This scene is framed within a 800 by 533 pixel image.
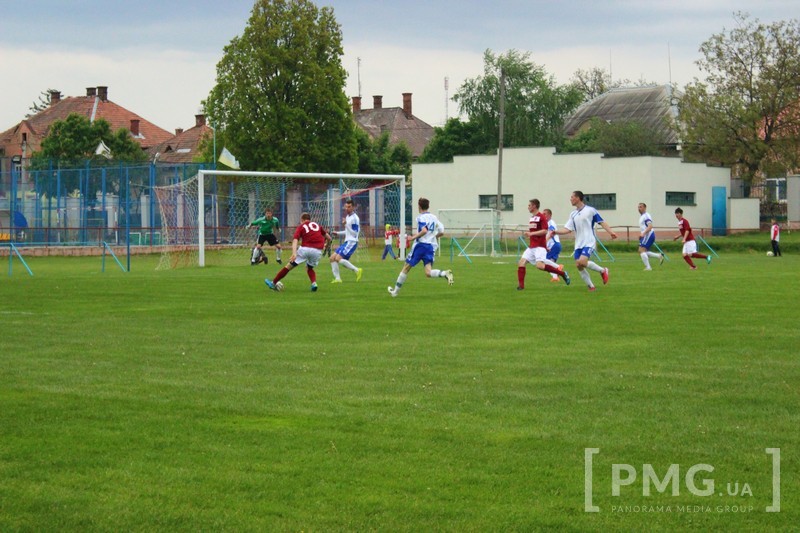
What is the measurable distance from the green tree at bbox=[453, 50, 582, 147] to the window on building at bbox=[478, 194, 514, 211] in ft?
46.5

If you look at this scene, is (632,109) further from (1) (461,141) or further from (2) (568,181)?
(2) (568,181)

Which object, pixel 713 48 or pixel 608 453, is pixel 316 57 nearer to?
pixel 713 48

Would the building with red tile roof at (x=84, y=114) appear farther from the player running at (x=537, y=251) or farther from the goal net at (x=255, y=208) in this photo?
the player running at (x=537, y=251)

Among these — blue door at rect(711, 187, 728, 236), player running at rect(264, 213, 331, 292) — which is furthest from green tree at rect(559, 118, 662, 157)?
player running at rect(264, 213, 331, 292)

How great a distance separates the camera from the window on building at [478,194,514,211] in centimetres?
6594

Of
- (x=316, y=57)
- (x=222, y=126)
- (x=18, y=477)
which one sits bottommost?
(x=18, y=477)

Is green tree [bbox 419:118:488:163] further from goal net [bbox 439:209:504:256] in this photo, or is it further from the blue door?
goal net [bbox 439:209:504:256]

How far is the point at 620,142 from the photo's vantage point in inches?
3125

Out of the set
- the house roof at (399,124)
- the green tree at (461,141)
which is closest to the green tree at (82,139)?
the green tree at (461,141)

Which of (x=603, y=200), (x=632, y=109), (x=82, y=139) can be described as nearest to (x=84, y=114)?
(x=82, y=139)

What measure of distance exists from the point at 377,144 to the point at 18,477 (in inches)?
2992

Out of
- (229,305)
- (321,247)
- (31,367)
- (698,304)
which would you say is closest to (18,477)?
(31,367)

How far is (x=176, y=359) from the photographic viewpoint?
11.8 meters

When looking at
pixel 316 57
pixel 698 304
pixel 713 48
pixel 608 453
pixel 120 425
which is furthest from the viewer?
pixel 713 48
